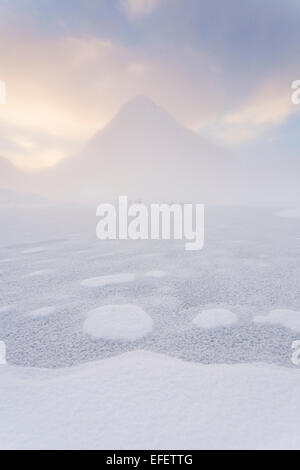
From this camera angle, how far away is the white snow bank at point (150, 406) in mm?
2408

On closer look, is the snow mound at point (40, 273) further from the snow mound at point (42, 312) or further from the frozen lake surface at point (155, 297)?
the snow mound at point (42, 312)

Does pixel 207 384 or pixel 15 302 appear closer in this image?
pixel 207 384

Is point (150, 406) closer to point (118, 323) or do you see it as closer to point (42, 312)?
point (118, 323)

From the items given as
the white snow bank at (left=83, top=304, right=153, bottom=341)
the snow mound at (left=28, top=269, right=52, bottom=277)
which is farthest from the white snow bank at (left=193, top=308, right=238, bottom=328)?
the snow mound at (left=28, top=269, right=52, bottom=277)

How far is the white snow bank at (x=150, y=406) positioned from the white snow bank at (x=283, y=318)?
133 cm

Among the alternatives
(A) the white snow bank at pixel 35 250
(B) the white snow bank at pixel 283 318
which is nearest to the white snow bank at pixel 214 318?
(B) the white snow bank at pixel 283 318

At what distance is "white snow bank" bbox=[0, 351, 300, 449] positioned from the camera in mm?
2408

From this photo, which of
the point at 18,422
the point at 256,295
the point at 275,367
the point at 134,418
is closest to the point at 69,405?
the point at 18,422

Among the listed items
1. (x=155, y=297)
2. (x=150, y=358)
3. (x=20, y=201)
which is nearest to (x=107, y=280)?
(x=155, y=297)

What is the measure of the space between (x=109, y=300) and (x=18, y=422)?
3.15 meters

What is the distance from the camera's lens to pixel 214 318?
481cm

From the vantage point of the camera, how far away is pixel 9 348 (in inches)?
157

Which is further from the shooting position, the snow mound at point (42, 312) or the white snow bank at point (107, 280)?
the white snow bank at point (107, 280)
